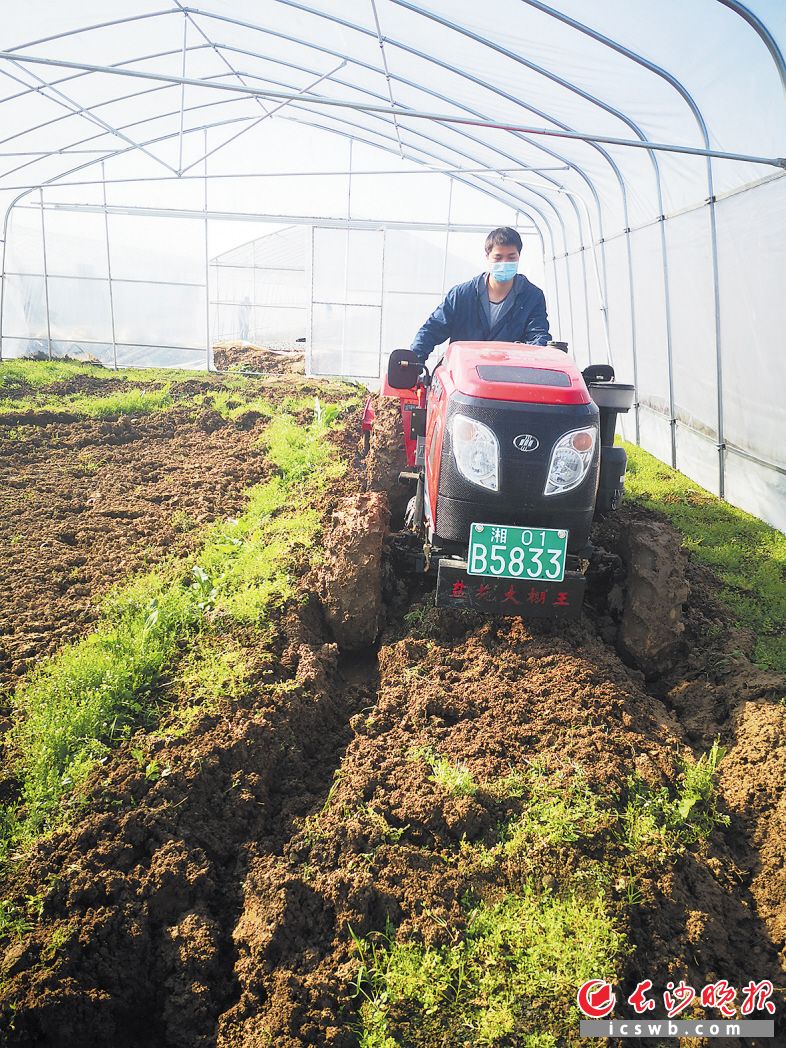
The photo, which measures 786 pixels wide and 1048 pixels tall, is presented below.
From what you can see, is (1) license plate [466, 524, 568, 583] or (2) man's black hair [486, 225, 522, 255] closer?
(1) license plate [466, 524, 568, 583]

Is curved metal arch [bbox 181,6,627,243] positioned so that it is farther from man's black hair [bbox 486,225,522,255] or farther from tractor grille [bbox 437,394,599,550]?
tractor grille [bbox 437,394,599,550]

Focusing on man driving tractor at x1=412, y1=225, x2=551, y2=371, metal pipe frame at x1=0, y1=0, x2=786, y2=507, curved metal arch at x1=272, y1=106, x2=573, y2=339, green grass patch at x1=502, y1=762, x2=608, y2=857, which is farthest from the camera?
curved metal arch at x1=272, y1=106, x2=573, y2=339

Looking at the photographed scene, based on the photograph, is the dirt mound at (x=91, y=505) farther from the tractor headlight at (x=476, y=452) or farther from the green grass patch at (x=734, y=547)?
the green grass patch at (x=734, y=547)

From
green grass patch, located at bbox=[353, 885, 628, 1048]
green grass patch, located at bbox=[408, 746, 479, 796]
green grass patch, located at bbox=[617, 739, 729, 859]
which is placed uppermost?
green grass patch, located at bbox=[408, 746, 479, 796]

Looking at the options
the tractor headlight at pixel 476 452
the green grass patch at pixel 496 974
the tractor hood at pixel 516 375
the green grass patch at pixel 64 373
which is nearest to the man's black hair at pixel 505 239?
the tractor hood at pixel 516 375

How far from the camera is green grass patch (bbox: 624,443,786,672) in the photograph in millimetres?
4723

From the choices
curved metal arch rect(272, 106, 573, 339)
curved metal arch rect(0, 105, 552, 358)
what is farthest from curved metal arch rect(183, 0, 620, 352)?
curved metal arch rect(0, 105, 552, 358)

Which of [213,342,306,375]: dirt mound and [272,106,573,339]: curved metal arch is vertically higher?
[272,106,573,339]: curved metal arch

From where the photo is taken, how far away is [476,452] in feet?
12.7

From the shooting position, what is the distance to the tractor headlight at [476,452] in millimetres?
3848

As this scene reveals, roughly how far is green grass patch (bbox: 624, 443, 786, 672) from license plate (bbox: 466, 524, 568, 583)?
134cm

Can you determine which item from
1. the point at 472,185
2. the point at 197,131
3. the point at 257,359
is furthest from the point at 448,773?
the point at 197,131

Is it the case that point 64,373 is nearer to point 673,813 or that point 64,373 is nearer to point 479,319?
→ point 479,319

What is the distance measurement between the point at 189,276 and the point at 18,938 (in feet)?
51.0
